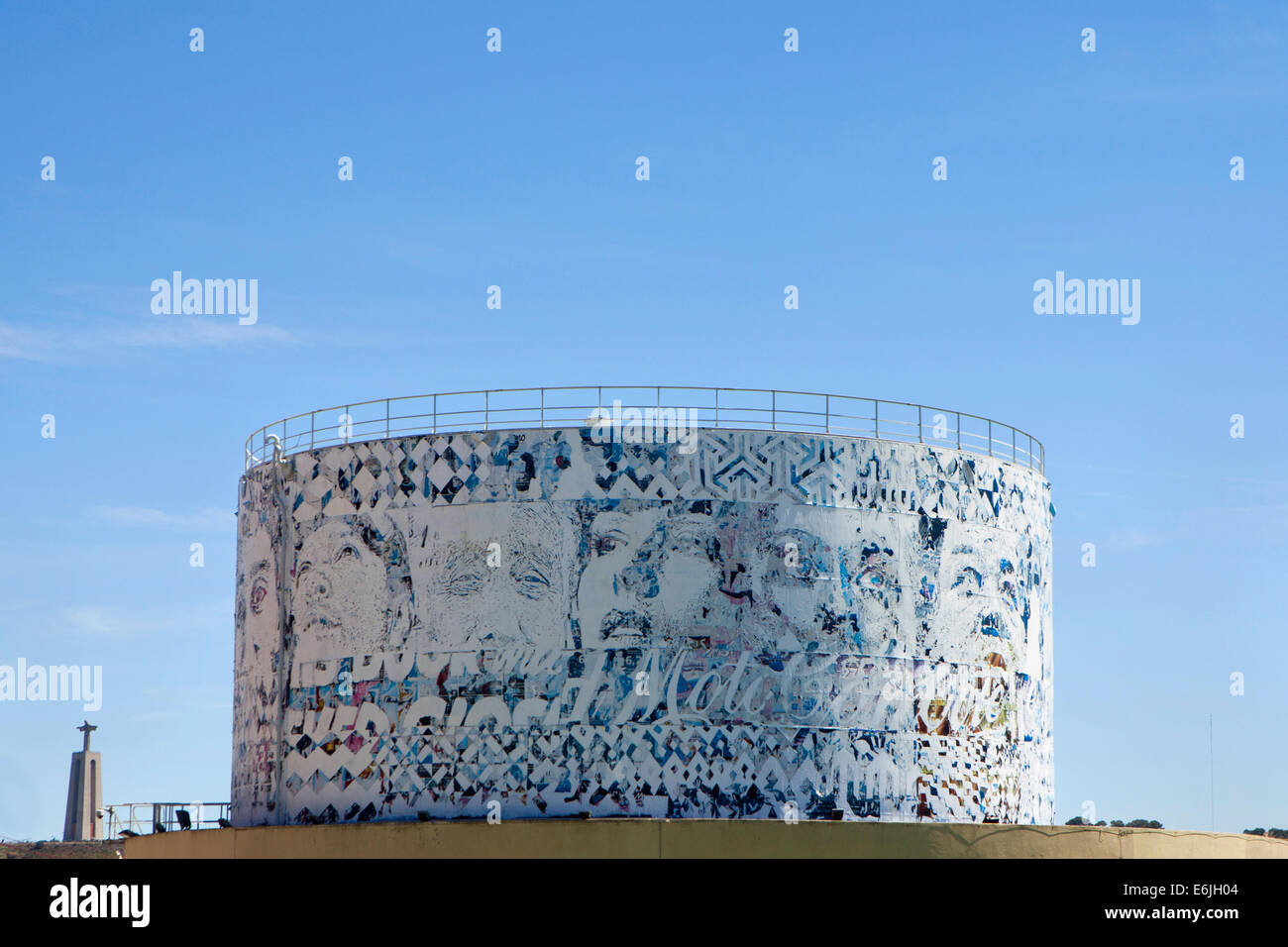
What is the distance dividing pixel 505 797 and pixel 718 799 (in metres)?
3.63

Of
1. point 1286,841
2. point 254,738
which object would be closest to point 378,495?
point 254,738

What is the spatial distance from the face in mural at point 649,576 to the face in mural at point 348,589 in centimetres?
350

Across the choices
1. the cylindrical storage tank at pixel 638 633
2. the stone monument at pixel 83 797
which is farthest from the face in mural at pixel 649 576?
the stone monument at pixel 83 797

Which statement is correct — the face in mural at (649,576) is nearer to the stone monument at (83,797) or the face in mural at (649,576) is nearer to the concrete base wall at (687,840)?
the concrete base wall at (687,840)

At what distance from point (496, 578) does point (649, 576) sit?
8.85ft

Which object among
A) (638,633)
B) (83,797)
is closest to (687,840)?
(638,633)

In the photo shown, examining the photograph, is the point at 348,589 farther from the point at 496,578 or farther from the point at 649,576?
the point at 649,576

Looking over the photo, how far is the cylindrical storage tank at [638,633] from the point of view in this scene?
33.0 meters

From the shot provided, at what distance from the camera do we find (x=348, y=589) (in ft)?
115

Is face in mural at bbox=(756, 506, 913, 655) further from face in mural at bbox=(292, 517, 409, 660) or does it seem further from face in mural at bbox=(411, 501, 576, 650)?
face in mural at bbox=(292, 517, 409, 660)
